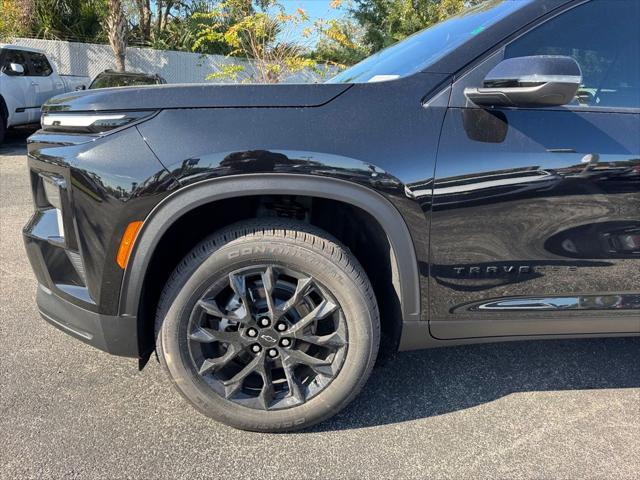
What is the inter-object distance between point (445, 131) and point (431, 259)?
1.61 feet

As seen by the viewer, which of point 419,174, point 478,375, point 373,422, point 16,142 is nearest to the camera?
point 419,174

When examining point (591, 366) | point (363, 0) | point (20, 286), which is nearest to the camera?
point (591, 366)

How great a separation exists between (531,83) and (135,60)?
56.9 feet

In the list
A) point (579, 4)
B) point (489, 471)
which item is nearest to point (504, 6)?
point (579, 4)

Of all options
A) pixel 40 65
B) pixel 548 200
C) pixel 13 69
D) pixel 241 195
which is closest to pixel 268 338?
pixel 241 195

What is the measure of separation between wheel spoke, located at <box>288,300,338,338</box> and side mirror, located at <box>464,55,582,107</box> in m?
0.96

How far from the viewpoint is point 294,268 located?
1.89 metres

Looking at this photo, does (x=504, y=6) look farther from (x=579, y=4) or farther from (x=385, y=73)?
(x=385, y=73)

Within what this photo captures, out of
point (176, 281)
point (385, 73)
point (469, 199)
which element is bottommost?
point (176, 281)

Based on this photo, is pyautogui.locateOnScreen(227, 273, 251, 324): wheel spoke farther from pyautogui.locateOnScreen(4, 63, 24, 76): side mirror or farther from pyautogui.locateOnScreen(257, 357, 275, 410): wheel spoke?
pyautogui.locateOnScreen(4, 63, 24, 76): side mirror

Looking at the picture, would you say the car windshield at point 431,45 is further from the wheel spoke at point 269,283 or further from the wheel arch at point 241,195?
the wheel spoke at point 269,283

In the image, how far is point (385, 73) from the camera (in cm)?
226

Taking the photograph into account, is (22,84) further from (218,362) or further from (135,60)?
(218,362)

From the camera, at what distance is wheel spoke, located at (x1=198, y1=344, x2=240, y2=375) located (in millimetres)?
1957
